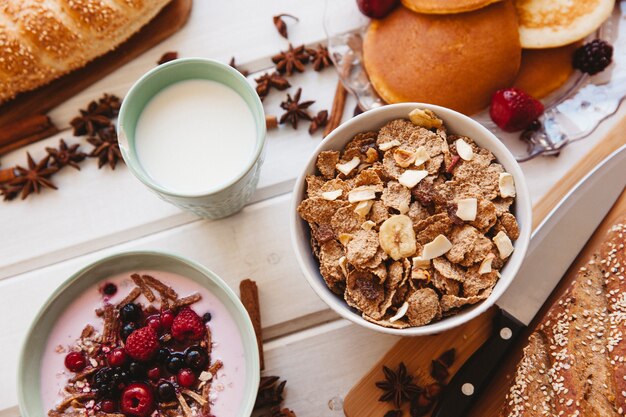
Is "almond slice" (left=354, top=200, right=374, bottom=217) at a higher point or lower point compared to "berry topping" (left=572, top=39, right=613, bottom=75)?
lower

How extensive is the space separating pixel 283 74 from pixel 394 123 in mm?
416

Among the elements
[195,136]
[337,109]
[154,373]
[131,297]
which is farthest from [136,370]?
[337,109]

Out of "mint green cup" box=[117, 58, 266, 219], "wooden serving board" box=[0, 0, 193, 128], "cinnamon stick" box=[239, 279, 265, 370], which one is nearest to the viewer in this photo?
"mint green cup" box=[117, 58, 266, 219]

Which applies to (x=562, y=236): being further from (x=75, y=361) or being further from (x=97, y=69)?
(x=97, y=69)

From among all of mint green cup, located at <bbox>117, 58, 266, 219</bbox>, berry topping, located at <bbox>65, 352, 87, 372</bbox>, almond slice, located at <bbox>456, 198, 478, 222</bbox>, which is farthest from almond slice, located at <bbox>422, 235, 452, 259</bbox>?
berry topping, located at <bbox>65, 352, 87, 372</bbox>

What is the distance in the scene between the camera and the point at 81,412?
3.88ft

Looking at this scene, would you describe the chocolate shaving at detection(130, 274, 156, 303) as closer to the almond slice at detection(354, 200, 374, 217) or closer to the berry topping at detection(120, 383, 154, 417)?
the berry topping at detection(120, 383, 154, 417)

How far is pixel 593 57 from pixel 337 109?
1.89 feet

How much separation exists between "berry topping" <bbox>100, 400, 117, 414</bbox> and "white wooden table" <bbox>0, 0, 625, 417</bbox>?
1.07 ft

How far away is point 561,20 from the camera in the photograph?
1.31 metres

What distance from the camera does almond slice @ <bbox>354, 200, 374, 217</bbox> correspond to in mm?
1098

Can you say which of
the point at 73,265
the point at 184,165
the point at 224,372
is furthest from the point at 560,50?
the point at 73,265

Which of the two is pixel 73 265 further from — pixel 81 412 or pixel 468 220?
pixel 468 220

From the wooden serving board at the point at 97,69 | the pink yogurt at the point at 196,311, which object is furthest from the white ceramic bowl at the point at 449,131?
the wooden serving board at the point at 97,69
